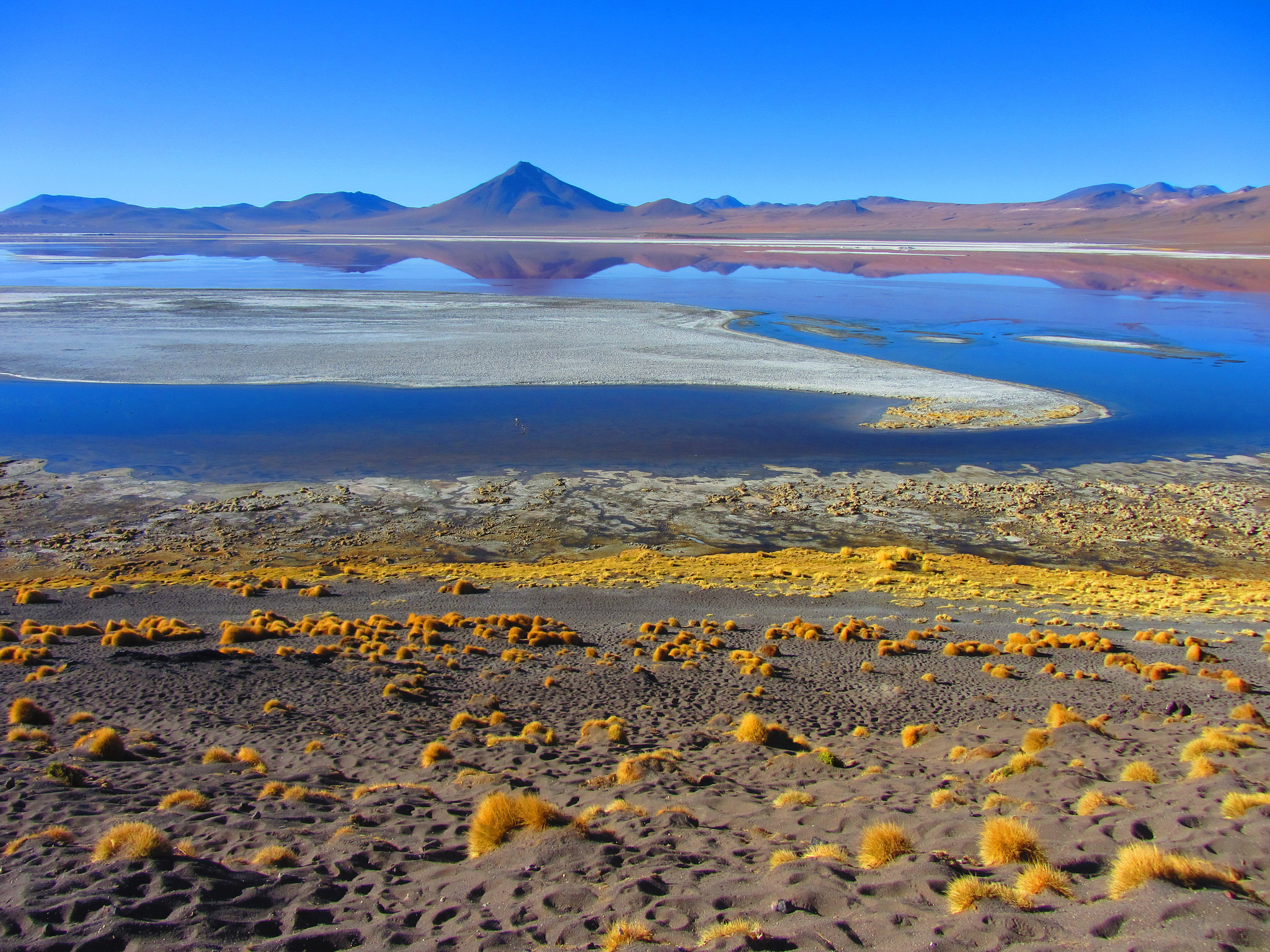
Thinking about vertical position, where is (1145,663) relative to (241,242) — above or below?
below

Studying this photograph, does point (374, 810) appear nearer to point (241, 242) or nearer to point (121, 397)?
point (121, 397)

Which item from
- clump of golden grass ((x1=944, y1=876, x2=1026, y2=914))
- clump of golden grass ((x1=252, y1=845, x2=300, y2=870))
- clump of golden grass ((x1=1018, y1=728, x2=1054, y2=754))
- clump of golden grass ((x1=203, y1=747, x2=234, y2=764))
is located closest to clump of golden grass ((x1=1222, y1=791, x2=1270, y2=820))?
clump of golden grass ((x1=944, y1=876, x2=1026, y2=914))

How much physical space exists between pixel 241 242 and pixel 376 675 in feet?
520

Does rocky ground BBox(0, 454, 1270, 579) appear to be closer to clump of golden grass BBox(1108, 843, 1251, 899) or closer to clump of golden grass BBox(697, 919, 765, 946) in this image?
clump of golden grass BBox(697, 919, 765, 946)

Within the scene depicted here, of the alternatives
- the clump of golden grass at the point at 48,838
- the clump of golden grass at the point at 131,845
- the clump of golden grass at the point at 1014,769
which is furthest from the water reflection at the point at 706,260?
the clump of golden grass at the point at 131,845

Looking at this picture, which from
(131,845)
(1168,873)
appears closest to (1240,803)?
(1168,873)

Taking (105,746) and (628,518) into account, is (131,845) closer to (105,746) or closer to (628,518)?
(105,746)

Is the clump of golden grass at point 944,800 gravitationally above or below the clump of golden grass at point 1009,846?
below

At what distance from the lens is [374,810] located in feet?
19.5

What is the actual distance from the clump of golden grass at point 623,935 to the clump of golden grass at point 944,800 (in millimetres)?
2807

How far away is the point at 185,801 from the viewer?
5828 millimetres

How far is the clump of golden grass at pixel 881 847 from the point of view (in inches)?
196

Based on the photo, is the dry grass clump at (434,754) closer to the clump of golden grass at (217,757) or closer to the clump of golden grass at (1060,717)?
the clump of golden grass at (217,757)

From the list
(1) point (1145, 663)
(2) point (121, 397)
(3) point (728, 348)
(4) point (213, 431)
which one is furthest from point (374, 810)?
(3) point (728, 348)
